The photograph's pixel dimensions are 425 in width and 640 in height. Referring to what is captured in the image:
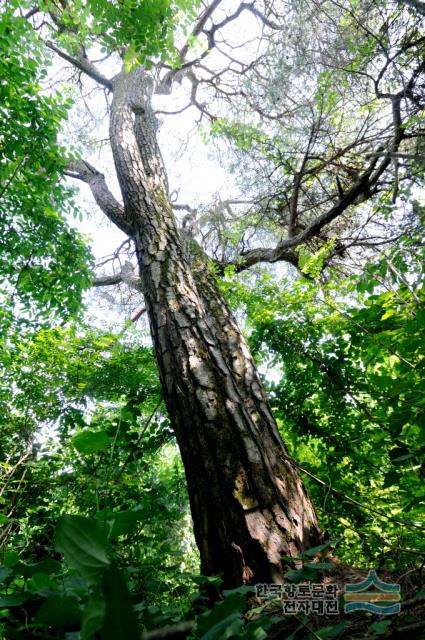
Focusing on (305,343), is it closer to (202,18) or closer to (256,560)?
(256,560)

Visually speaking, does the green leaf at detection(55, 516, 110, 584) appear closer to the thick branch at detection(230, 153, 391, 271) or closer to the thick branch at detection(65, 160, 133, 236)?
the thick branch at detection(65, 160, 133, 236)

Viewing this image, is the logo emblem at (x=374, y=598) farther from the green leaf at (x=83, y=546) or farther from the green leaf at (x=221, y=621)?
the green leaf at (x=83, y=546)

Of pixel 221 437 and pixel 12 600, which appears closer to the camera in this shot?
pixel 12 600

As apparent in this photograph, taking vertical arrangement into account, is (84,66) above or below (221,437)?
above

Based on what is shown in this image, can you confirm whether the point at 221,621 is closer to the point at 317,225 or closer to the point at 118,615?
the point at 118,615

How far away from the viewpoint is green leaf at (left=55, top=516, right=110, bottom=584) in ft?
1.23

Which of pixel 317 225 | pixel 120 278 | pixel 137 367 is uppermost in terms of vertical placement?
pixel 120 278

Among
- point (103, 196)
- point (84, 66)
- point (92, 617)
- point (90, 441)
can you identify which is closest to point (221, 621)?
point (92, 617)

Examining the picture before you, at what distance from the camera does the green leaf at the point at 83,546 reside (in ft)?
1.23

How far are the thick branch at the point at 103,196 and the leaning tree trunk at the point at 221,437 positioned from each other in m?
0.87

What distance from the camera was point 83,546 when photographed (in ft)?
1.27

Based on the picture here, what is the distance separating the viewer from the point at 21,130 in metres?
2.97

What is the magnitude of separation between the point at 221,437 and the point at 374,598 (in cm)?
80

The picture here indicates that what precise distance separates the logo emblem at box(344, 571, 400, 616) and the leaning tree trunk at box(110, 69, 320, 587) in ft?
1.10
